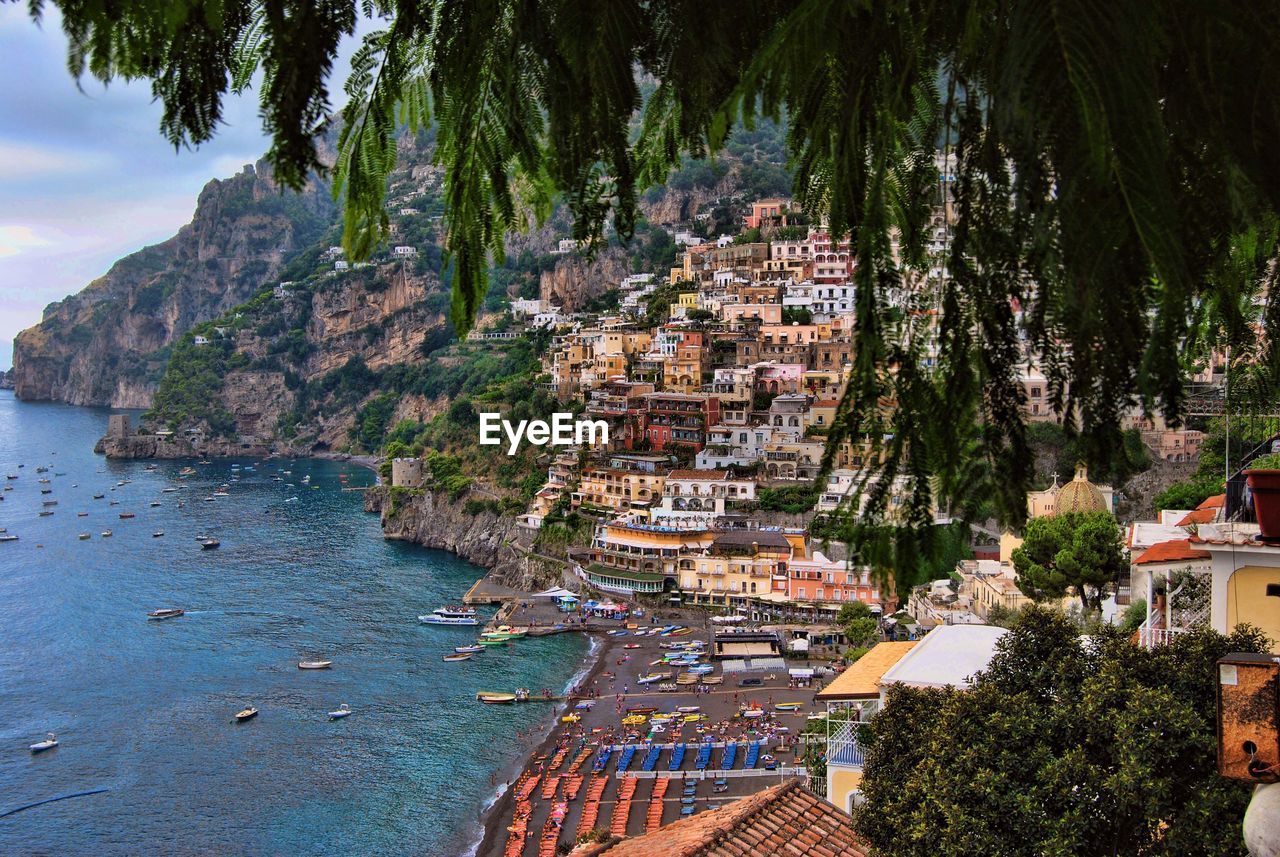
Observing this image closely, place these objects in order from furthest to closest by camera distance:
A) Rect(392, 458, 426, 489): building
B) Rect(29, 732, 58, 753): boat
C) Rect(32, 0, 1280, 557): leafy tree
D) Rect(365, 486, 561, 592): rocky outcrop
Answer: Rect(392, 458, 426, 489): building < Rect(365, 486, 561, 592): rocky outcrop < Rect(29, 732, 58, 753): boat < Rect(32, 0, 1280, 557): leafy tree

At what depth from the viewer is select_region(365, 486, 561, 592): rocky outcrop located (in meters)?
28.9

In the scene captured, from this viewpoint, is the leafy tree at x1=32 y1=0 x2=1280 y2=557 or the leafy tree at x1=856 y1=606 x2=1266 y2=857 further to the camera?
the leafy tree at x1=856 y1=606 x2=1266 y2=857

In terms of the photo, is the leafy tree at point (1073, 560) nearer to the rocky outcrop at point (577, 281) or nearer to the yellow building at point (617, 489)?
the yellow building at point (617, 489)

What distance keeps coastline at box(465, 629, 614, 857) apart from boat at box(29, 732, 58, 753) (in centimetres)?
735

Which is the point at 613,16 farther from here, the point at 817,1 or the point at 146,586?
the point at 146,586

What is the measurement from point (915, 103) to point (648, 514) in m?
26.0

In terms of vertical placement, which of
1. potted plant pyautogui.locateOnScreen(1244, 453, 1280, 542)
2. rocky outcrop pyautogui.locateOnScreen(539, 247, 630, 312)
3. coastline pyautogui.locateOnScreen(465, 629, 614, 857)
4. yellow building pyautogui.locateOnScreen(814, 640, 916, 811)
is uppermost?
rocky outcrop pyautogui.locateOnScreen(539, 247, 630, 312)

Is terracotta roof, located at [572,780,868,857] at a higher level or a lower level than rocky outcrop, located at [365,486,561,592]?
higher

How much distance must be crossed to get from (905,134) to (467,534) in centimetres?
3276

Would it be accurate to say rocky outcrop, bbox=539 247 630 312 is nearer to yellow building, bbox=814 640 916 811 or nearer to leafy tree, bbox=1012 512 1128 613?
leafy tree, bbox=1012 512 1128 613

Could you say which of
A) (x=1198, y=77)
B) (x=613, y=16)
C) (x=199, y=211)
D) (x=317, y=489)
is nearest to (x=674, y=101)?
(x=613, y=16)

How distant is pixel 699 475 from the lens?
27.7 m

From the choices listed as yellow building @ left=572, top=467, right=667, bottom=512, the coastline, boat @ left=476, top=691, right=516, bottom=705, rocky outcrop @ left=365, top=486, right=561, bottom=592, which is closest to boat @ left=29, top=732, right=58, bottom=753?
boat @ left=476, top=691, right=516, bottom=705

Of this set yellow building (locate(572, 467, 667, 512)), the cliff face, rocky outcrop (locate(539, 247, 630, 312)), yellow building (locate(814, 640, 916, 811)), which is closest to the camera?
yellow building (locate(814, 640, 916, 811))
